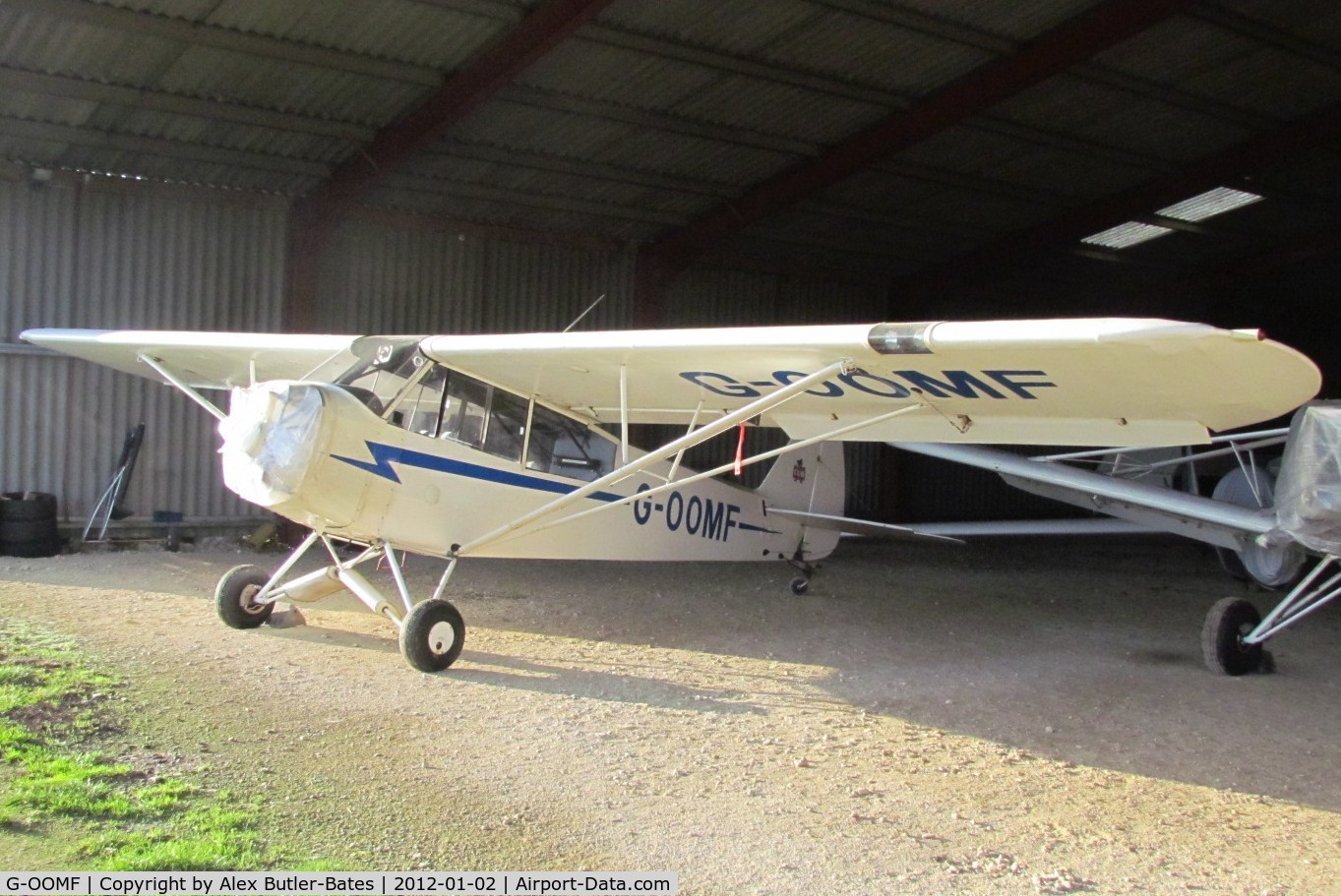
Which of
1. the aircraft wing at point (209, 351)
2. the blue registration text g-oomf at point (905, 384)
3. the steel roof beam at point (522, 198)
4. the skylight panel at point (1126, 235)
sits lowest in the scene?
the blue registration text g-oomf at point (905, 384)

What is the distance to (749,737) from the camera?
18.7ft

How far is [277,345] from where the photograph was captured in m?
7.69

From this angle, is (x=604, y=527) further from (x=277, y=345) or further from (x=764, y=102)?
(x=764, y=102)

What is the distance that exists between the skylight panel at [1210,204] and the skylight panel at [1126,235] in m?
0.35

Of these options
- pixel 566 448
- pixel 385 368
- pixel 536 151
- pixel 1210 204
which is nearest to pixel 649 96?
pixel 536 151

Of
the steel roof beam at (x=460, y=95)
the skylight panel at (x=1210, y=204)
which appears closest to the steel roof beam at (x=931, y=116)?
the steel roof beam at (x=460, y=95)

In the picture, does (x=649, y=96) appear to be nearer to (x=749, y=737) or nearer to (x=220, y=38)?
(x=220, y=38)

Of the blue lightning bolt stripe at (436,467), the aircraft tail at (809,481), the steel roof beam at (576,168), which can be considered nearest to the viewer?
the blue lightning bolt stripe at (436,467)

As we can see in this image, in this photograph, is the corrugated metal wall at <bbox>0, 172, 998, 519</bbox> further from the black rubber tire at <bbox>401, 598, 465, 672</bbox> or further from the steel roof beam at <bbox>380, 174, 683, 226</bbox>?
the black rubber tire at <bbox>401, 598, 465, 672</bbox>

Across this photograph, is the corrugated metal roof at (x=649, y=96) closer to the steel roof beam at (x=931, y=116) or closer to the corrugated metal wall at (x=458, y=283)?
the steel roof beam at (x=931, y=116)

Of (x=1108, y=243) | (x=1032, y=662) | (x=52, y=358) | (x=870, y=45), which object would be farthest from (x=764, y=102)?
(x=1108, y=243)

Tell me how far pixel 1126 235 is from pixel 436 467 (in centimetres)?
1453

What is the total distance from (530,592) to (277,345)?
343 centimetres

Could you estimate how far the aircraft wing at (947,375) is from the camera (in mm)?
4516
